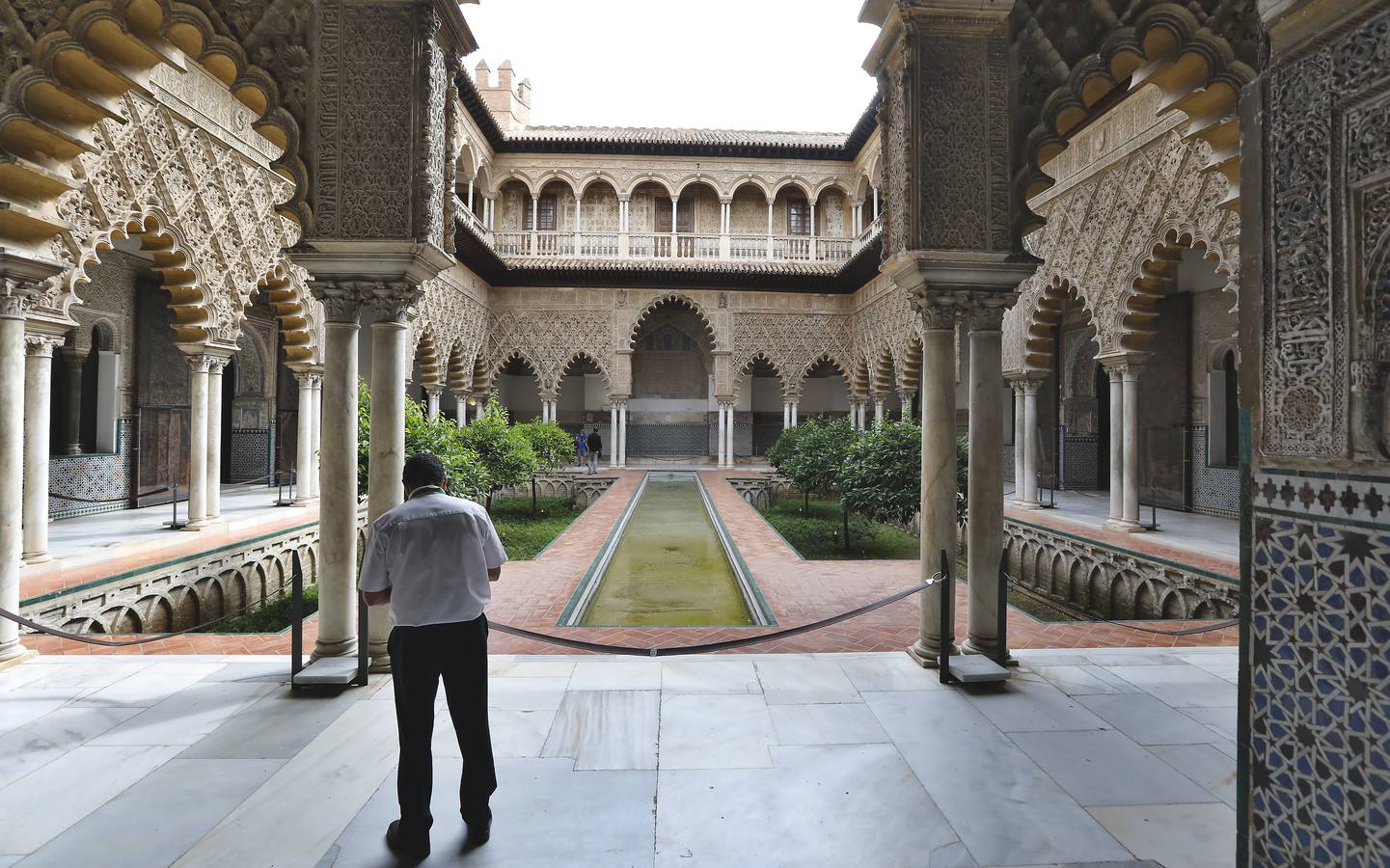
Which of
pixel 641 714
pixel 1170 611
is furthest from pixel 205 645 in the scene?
pixel 1170 611

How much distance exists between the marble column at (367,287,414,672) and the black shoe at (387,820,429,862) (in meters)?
1.69

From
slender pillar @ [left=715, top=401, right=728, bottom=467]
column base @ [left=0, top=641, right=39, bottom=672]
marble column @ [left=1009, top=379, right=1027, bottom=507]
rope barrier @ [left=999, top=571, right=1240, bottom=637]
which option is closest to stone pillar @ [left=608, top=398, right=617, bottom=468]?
slender pillar @ [left=715, top=401, right=728, bottom=467]

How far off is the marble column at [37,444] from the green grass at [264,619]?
5.23 feet

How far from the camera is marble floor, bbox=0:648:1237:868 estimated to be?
2.22m

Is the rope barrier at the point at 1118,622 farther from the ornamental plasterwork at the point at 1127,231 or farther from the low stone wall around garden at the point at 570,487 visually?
the low stone wall around garden at the point at 570,487

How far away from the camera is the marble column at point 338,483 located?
12.5ft

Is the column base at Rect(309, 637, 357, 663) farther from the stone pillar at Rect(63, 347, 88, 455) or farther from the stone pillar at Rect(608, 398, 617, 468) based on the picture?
the stone pillar at Rect(608, 398, 617, 468)

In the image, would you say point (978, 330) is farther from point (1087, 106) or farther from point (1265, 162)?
point (1265, 162)

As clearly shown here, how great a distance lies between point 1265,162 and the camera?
1520 mm

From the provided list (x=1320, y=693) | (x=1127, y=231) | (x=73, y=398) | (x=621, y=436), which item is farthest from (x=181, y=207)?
(x=621, y=436)

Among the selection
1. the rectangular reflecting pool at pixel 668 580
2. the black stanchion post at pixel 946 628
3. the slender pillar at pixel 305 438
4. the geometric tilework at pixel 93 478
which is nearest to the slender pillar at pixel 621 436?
the rectangular reflecting pool at pixel 668 580

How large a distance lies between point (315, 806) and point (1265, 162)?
3511 mm

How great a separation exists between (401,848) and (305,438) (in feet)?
31.6

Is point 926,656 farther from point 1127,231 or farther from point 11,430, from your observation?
point 1127,231
